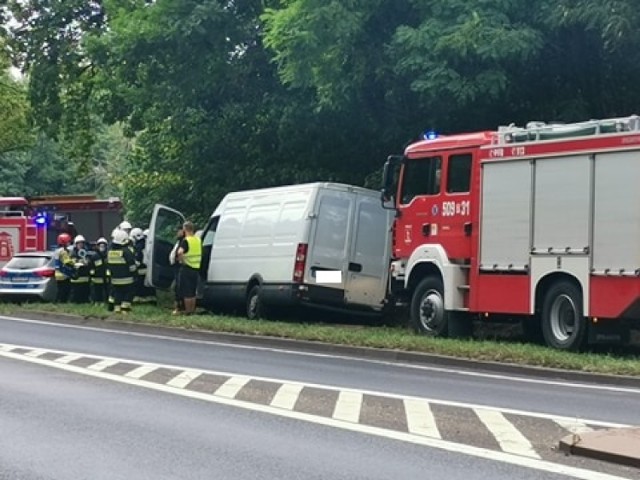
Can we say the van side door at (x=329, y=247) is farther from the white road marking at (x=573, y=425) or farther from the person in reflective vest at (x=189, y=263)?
the white road marking at (x=573, y=425)

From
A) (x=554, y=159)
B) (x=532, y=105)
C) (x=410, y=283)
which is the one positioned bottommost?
(x=410, y=283)

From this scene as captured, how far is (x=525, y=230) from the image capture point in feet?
55.2

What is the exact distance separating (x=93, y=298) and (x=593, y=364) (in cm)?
1514

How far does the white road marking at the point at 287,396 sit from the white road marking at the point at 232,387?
42 cm

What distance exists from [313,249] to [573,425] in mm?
10966

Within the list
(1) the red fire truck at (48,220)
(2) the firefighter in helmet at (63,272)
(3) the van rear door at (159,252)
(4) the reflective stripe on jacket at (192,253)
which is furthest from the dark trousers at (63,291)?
(4) the reflective stripe on jacket at (192,253)

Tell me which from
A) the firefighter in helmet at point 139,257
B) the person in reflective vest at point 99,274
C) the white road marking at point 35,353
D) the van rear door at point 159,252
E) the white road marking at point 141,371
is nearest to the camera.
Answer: the white road marking at point 141,371

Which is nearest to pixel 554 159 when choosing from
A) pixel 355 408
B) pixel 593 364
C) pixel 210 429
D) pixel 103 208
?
pixel 593 364

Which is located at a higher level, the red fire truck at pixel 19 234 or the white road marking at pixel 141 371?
the red fire truck at pixel 19 234

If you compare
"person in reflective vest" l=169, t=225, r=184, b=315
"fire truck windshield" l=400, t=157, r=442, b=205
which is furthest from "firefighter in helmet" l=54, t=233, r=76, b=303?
"fire truck windshield" l=400, t=157, r=442, b=205

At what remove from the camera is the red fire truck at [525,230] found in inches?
603

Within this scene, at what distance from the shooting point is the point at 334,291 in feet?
67.4

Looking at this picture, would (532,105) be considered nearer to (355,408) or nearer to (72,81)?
(355,408)

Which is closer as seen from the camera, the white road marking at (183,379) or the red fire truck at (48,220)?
the white road marking at (183,379)
